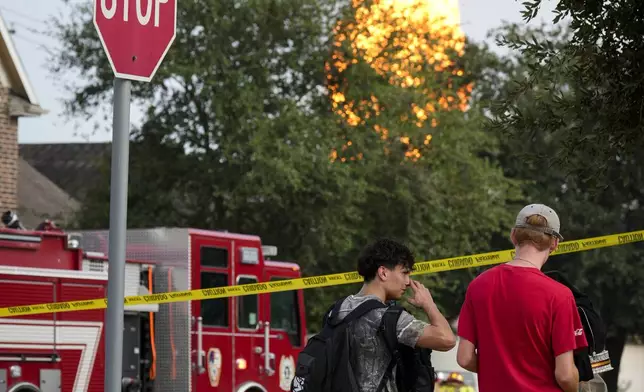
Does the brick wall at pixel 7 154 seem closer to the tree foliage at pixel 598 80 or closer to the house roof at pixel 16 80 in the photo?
the house roof at pixel 16 80

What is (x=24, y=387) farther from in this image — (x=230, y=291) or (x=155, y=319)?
(x=155, y=319)

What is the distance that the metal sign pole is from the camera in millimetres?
5723

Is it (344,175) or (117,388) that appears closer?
(117,388)

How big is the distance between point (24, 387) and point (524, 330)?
944 centimetres

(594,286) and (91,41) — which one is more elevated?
(91,41)

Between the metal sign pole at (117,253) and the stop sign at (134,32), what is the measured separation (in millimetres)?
149

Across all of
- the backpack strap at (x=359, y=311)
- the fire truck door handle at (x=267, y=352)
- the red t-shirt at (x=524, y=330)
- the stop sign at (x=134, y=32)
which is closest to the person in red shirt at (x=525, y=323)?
the red t-shirt at (x=524, y=330)

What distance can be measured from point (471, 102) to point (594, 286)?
8559 mm

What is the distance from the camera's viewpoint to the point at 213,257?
1684 cm

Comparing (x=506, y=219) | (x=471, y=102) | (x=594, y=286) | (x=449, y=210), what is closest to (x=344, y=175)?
(x=449, y=210)

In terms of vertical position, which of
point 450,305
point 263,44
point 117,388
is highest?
point 263,44

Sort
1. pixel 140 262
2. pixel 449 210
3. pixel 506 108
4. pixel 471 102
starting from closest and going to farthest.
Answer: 1. pixel 506 108
2. pixel 140 262
3. pixel 449 210
4. pixel 471 102

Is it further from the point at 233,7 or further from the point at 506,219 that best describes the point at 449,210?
the point at 233,7

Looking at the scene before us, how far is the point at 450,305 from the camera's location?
4297 centimetres
